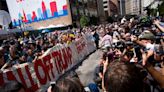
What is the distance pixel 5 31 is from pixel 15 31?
297cm

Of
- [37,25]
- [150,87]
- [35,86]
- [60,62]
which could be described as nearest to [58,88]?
[150,87]

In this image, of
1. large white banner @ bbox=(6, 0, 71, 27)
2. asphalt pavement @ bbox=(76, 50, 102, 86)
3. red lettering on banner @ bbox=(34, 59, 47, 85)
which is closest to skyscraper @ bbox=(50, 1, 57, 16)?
large white banner @ bbox=(6, 0, 71, 27)

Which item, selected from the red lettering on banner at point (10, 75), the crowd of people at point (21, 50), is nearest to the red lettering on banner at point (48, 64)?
the crowd of people at point (21, 50)

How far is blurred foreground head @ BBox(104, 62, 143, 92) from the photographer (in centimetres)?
210

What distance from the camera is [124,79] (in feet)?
6.89

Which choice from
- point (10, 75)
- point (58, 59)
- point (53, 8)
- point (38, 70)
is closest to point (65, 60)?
point (58, 59)

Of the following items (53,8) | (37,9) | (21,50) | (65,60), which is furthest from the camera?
(37,9)

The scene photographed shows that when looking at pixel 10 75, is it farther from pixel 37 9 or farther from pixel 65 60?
pixel 37 9

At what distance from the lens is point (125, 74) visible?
212 cm

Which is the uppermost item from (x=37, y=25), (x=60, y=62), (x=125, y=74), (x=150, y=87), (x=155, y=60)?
(x=125, y=74)

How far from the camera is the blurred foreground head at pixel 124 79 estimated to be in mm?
2100

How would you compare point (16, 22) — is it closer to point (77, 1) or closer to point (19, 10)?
point (19, 10)

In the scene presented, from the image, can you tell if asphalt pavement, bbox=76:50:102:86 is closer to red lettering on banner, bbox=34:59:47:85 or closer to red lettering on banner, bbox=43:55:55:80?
red lettering on banner, bbox=43:55:55:80

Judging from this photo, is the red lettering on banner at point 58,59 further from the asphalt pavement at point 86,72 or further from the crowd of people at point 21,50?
the asphalt pavement at point 86,72
